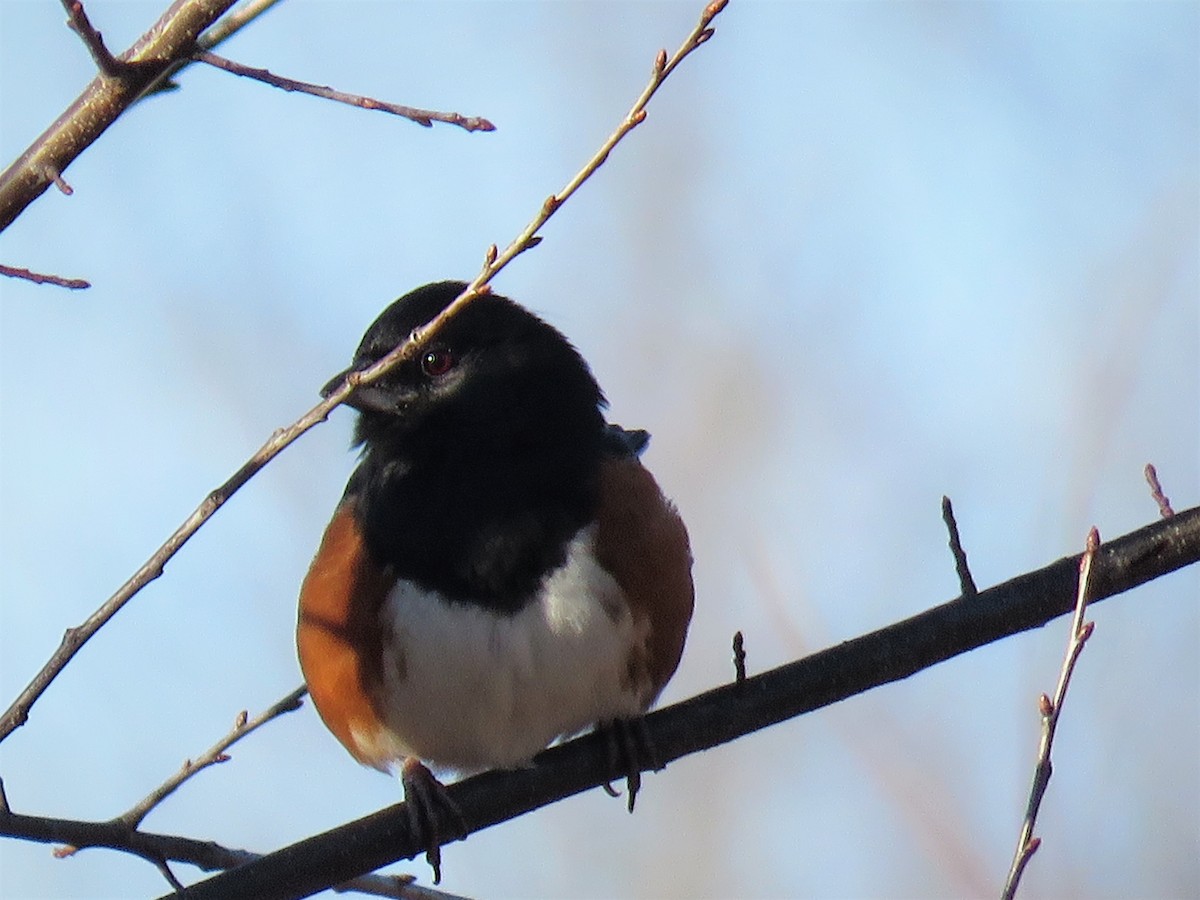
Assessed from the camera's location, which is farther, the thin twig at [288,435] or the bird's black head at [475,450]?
the bird's black head at [475,450]

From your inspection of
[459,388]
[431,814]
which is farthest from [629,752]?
[459,388]

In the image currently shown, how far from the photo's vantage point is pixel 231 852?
301cm

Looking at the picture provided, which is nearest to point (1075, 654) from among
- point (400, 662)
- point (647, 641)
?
point (647, 641)

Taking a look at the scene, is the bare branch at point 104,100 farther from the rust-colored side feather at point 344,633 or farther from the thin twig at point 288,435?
the rust-colored side feather at point 344,633

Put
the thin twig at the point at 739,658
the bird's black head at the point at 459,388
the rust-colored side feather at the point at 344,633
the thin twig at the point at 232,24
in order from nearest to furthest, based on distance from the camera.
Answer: the thin twig at the point at 232,24
the thin twig at the point at 739,658
the rust-colored side feather at the point at 344,633
the bird's black head at the point at 459,388

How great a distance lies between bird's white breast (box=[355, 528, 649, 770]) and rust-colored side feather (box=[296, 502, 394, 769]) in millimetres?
49

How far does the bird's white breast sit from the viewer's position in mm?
3346

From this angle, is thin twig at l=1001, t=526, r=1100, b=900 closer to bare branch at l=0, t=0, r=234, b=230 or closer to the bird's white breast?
the bird's white breast

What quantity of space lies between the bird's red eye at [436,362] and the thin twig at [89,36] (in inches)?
60.6

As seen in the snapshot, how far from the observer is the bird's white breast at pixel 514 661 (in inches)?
132

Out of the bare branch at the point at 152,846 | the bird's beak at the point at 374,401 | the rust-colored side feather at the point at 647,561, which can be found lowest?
the bare branch at the point at 152,846

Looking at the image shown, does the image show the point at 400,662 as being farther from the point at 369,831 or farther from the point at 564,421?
the point at 564,421

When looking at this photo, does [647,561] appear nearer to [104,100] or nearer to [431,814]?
[431,814]

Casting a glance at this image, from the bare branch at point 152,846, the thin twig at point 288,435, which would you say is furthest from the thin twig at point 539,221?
the bare branch at point 152,846
